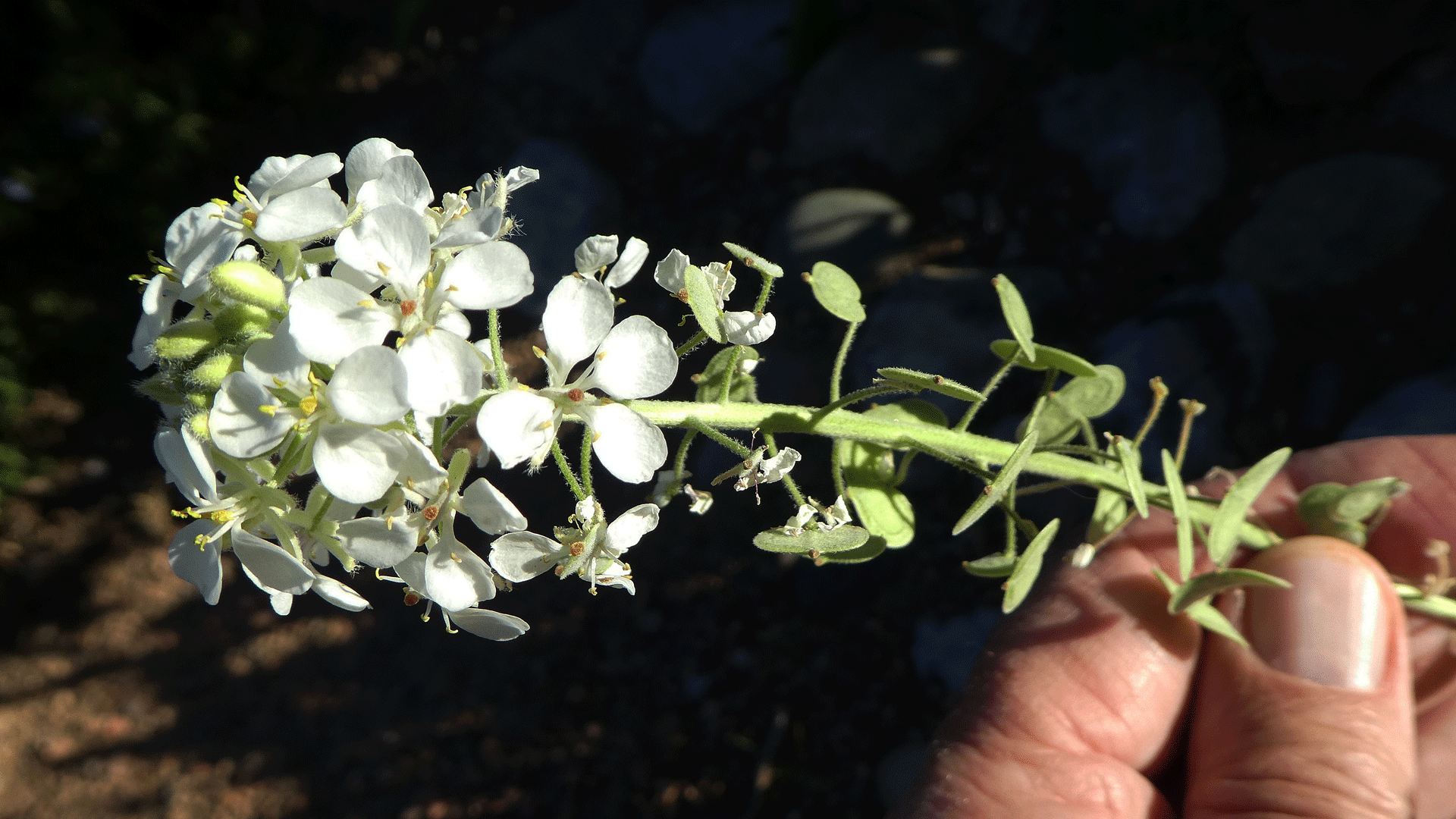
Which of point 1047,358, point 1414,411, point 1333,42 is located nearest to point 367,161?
point 1047,358

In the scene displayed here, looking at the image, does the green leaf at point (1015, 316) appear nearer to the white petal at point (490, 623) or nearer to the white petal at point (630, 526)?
the white petal at point (630, 526)

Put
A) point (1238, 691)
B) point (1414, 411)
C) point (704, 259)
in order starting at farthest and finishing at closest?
point (704, 259), point (1414, 411), point (1238, 691)

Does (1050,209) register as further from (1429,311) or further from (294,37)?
(294,37)

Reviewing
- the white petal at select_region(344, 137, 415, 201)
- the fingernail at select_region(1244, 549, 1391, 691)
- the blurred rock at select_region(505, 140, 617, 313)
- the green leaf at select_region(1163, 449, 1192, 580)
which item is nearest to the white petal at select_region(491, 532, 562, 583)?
the white petal at select_region(344, 137, 415, 201)

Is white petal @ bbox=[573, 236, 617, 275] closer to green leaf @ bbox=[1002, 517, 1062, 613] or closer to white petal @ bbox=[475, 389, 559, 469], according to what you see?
white petal @ bbox=[475, 389, 559, 469]

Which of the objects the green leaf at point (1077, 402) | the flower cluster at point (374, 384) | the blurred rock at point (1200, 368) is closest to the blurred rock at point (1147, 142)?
the blurred rock at point (1200, 368)

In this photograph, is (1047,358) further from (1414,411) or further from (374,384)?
(1414,411)
